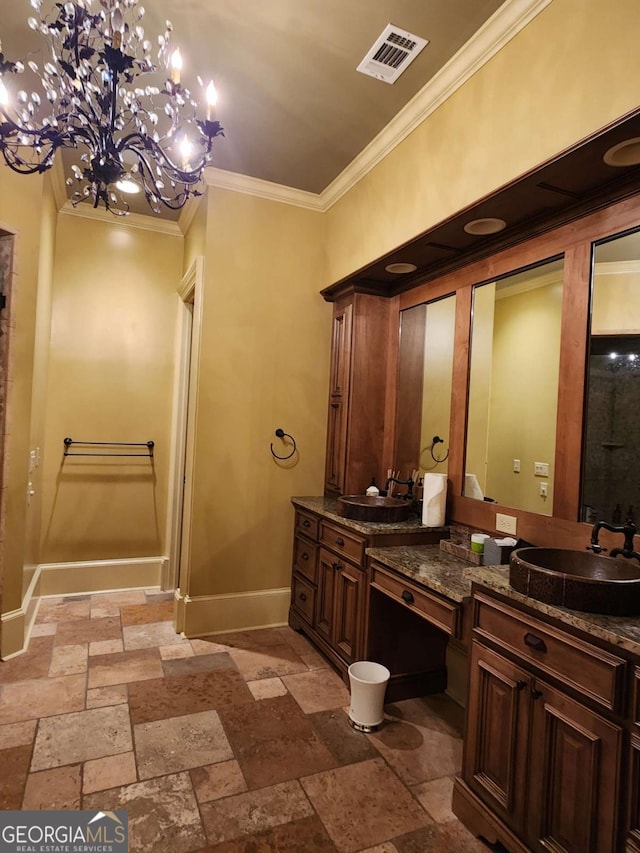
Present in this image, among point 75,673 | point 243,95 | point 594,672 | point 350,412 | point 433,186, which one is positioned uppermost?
point 243,95

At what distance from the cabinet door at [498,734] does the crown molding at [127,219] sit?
387 centimetres

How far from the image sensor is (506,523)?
230cm

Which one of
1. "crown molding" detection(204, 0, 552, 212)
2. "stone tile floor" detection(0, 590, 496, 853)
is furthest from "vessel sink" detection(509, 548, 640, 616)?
"crown molding" detection(204, 0, 552, 212)

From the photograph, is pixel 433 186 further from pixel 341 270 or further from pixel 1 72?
pixel 1 72

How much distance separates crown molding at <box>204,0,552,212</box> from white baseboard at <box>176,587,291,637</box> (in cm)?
282

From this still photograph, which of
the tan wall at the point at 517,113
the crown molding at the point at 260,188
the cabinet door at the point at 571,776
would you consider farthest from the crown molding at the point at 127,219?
the cabinet door at the point at 571,776

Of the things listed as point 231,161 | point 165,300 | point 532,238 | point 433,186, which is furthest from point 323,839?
point 165,300

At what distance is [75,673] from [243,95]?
10.7ft

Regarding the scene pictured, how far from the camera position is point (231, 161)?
3.16 meters

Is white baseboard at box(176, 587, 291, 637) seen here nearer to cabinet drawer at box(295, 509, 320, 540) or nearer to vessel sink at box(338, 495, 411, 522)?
cabinet drawer at box(295, 509, 320, 540)

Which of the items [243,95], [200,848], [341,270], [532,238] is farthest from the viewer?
[341,270]

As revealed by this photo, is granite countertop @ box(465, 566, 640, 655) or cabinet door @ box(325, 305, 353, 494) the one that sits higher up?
cabinet door @ box(325, 305, 353, 494)

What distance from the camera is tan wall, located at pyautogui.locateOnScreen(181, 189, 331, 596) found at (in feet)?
10.9

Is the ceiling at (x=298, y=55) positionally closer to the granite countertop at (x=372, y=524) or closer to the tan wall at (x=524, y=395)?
the tan wall at (x=524, y=395)
